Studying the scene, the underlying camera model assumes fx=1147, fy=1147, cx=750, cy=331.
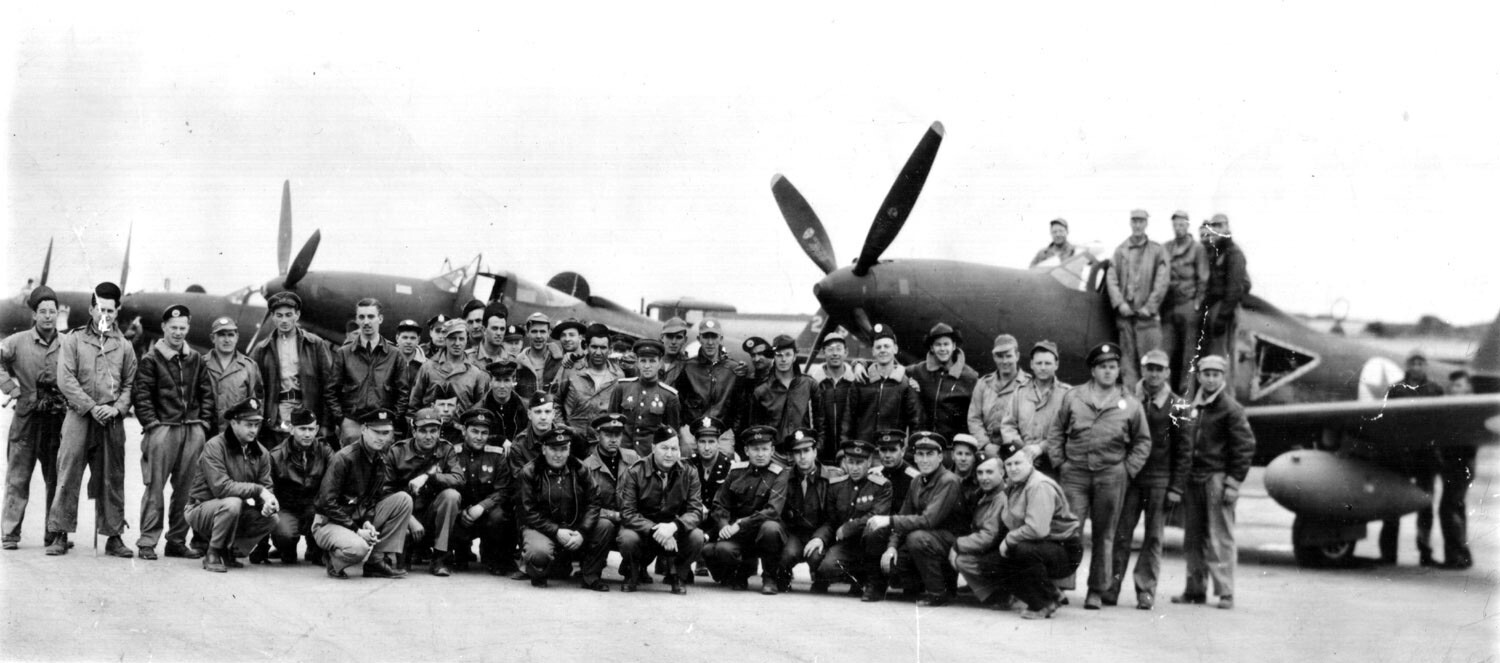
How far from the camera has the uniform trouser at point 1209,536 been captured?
24.2ft

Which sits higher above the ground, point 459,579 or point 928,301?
point 928,301

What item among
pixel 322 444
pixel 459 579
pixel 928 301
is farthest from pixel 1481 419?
pixel 322 444

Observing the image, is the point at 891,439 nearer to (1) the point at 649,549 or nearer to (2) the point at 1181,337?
(1) the point at 649,549

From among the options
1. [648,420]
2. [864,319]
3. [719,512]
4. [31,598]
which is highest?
[864,319]

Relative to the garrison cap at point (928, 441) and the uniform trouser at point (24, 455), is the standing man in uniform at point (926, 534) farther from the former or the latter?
the uniform trouser at point (24, 455)

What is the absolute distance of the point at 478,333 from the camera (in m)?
9.71

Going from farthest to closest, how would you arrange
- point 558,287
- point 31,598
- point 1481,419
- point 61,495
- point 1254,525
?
point 558,287 < point 1254,525 < point 1481,419 < point 61,495 < point 31,598

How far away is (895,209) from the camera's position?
9.48m

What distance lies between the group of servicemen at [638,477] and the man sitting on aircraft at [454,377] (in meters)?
0.11

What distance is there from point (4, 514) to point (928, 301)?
6.79 meters

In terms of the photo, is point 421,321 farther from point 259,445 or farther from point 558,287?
point 259,445

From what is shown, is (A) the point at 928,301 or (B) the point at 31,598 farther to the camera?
(A) the point at 928,301

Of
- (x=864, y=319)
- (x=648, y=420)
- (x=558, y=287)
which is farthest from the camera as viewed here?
(x=558, y=287)

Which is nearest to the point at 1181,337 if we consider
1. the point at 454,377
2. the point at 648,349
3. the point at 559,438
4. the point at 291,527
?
the point at 648,349
